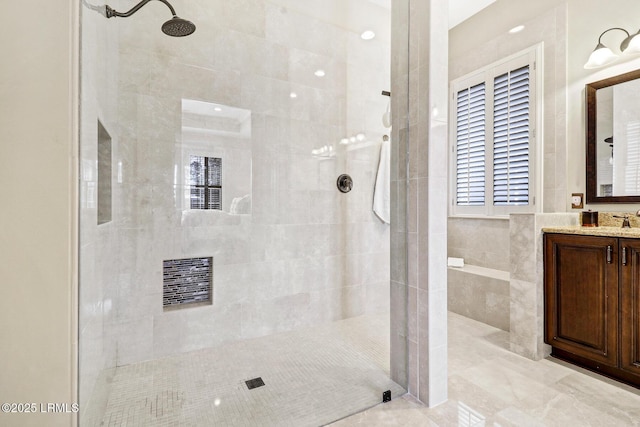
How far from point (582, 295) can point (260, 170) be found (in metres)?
2.30

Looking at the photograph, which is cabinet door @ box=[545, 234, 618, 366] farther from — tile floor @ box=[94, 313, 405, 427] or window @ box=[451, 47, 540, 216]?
tile floor @ box=[94, 313, 405, 427]

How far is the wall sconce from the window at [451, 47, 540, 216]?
49cm

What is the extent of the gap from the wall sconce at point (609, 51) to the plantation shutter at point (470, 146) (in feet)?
3.18

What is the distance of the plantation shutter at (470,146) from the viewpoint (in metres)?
3.26

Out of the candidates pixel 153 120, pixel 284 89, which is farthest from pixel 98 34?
pixel 284 89

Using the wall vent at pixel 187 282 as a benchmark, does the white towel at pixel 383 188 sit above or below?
above

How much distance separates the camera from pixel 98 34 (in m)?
1.28

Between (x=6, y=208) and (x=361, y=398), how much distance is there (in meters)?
1.72

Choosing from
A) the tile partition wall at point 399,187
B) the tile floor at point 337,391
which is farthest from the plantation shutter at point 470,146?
the tile partition wall at point 399,187

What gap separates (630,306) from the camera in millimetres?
1809

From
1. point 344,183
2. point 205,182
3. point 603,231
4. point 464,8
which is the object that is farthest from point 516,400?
point 464,8

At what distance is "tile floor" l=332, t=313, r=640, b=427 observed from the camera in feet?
5.06

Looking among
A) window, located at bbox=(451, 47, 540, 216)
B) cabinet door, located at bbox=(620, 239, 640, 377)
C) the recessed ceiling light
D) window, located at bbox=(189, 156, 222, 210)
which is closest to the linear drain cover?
window, located at bbox=(189, 156, 222, 210)

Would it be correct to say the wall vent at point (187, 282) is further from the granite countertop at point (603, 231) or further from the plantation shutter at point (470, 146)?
the plantation shutter at point (470, 146)
